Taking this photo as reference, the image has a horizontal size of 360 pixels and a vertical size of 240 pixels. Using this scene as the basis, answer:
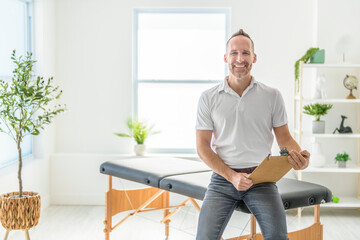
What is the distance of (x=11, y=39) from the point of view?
3893 millimetres

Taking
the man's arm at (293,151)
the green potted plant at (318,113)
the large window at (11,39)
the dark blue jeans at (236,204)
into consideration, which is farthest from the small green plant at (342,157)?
the large window at (11,39)

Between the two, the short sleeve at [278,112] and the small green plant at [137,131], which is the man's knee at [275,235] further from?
the small green plant at [137,131]

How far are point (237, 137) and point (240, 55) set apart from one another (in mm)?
393

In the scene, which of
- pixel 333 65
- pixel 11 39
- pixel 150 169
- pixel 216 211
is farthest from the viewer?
pixel 333 65

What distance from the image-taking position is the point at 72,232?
372 centimetres

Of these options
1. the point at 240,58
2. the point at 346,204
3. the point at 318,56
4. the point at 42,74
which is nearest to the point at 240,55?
the point at 240,58

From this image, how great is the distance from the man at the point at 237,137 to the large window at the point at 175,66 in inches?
88.8

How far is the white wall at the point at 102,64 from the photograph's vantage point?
451 centimetres

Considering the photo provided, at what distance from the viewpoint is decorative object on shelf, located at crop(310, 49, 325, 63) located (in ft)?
13.5

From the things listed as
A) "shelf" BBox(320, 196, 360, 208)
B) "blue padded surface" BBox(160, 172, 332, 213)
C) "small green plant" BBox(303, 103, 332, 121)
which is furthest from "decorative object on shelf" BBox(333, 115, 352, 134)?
"blue padded surface" BBox(160, 172, 332, 213)

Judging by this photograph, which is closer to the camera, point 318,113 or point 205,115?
point 205,115

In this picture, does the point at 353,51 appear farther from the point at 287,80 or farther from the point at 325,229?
the point at 325,229

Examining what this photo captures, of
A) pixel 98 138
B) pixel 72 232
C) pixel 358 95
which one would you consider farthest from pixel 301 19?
pixel 72 232

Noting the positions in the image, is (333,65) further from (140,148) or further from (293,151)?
(293,151)
